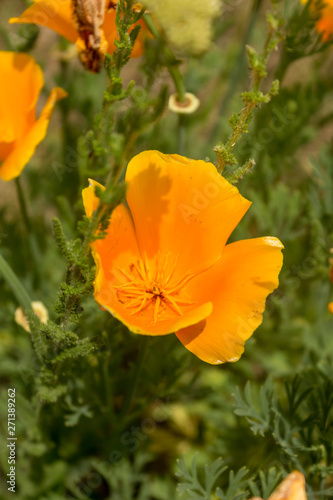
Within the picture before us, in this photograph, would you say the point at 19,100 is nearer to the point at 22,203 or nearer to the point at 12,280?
the point at 22,203

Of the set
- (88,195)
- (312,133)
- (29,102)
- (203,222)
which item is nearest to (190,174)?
(203,222)

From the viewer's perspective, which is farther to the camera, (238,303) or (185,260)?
(185,260)

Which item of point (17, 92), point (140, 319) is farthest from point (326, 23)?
point (140, 319)

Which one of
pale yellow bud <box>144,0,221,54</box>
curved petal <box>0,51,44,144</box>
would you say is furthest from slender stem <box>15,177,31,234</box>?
pale yellow bud <box>144,0,221,54</box>

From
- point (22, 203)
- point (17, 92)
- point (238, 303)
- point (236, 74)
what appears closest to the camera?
point (238, 303)

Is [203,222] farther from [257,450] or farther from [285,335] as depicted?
[285,335]
